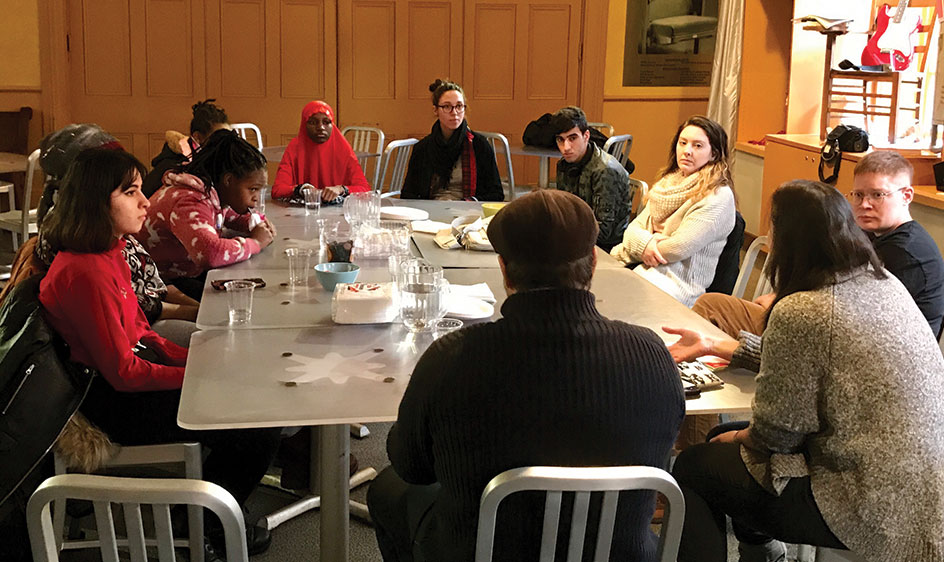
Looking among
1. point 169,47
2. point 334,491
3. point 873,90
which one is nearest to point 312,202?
point 334,491

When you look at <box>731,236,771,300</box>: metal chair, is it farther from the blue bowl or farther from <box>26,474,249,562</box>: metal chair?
<box>26,474,249,562</box>: metal chair

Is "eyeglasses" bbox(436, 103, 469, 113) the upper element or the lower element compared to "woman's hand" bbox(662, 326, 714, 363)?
upper

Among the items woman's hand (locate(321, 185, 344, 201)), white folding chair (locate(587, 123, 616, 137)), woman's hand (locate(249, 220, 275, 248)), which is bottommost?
woman's hand (locate(249, 220, 275, 248))

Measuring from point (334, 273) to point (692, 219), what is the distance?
4.56 feet

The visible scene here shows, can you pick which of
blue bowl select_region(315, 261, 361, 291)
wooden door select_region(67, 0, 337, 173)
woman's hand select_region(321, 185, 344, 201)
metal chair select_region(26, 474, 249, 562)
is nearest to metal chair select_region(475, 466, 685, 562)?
metal chair select_region(26, 474, 249, 562)

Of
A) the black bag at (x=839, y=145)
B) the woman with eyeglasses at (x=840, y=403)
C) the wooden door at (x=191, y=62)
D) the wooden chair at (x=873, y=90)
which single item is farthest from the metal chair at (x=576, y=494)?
the wooden door at (x=191, y=62)

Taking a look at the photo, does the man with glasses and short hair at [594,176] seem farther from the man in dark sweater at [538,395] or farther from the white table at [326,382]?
the man in dark sweater at [538,395]

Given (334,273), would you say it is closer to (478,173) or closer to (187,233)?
(187,233)

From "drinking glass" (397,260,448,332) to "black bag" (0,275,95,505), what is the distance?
739 millimetres

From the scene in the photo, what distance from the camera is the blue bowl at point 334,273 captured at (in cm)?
268

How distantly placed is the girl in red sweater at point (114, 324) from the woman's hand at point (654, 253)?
5.25ft

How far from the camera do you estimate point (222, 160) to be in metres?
3.20

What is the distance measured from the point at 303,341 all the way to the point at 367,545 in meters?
0.71

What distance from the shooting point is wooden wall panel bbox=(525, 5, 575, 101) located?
691 centimetres
